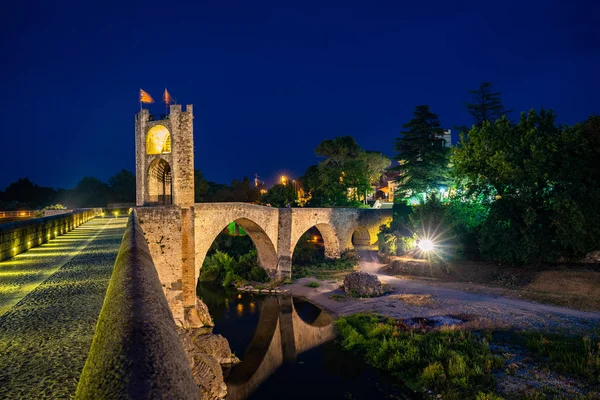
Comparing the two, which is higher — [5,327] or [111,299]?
[111,299]

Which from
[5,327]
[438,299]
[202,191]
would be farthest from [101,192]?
[5,327]

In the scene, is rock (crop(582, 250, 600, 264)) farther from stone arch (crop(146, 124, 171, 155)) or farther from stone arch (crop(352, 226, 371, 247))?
stone arch (crop(146, 124, 171, 155))

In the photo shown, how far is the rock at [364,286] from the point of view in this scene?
2009 centimetres

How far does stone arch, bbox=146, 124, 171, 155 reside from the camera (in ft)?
60.2

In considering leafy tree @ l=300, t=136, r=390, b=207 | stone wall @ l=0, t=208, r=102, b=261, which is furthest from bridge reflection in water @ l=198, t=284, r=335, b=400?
leafy tree @ l=300, t=136, r=390, b=207

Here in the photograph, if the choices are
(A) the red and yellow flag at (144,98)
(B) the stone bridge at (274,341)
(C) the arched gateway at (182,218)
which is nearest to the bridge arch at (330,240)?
(C) the arched gateway at (182,218)

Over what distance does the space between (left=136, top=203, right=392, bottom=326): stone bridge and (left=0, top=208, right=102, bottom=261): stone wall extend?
254 cm

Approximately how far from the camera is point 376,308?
707 inches

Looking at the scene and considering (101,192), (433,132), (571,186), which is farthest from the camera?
(101,192)

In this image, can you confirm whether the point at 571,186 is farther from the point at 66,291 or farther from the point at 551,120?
the point at 66,291

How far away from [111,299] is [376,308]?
666 inches

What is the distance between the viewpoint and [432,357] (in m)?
11.9

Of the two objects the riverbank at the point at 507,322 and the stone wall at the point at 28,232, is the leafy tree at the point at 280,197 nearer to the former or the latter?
the riverbank at the point at 507,322

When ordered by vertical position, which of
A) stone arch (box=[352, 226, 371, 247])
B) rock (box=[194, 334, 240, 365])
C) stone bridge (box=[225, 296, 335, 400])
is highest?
stone arch (box=[352, 226, 371, 247])
